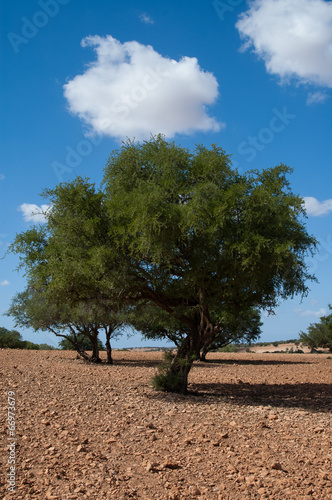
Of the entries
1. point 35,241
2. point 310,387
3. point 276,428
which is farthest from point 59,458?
point 310,387

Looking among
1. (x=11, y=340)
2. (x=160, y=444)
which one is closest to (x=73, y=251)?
(x=160, y=444)

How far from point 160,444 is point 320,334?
3866 centimetres

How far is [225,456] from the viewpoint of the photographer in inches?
295

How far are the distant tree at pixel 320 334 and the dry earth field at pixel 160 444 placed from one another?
29.7 m

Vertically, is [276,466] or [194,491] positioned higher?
[276,466]

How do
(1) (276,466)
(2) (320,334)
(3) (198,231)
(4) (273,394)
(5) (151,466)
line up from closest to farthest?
(5) (151,466), (1) (276,466), (3) (198,231), (4) (273,394), (2) (320,334)

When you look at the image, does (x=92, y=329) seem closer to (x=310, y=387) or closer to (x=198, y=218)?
(x=310, y=387)

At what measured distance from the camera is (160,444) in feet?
26.3

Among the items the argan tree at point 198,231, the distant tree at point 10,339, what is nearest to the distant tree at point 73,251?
the argan tree at point 198,231

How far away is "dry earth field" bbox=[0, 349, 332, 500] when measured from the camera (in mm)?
6293

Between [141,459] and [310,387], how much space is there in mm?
11057

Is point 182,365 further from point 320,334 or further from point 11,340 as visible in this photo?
point 320,334

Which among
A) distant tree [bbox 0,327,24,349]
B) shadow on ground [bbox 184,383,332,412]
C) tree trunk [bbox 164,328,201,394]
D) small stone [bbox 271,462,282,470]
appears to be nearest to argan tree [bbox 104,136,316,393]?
tree trunk [bbox 164,328,201,394]

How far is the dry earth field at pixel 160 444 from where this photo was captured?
629cm
